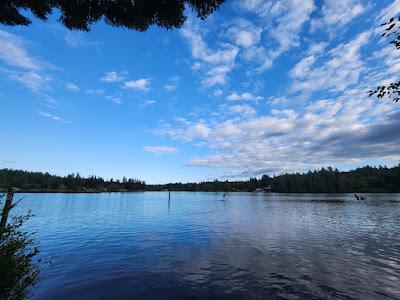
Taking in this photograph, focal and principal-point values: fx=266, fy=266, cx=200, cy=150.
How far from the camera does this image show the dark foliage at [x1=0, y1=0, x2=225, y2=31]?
4.55 metres

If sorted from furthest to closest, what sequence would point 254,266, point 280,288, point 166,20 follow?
1. point 254,266
2. point 280,288
3. point 166,20

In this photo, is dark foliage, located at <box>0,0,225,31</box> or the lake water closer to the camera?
A: dark foliage, located at <box>0,0,225,31</box>

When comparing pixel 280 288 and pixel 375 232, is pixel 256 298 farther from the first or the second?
pixel 375 232

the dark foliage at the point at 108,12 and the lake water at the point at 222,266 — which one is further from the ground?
the dark foliage at the point at 108,12

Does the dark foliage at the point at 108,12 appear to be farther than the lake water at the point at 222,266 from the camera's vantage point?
No

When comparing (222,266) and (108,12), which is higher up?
(108,12)

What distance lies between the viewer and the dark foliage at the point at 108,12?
4551 millimetres

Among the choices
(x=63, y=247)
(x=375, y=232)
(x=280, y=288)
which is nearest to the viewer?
(x=280, y=288)

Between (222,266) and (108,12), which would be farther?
(222,266)

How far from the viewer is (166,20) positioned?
465 cm

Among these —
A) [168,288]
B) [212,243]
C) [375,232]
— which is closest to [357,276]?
[168,288]

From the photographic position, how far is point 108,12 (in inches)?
189

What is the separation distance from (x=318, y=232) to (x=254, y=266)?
17939mm

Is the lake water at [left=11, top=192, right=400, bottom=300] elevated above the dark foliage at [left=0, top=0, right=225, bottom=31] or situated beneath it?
situated beneath
